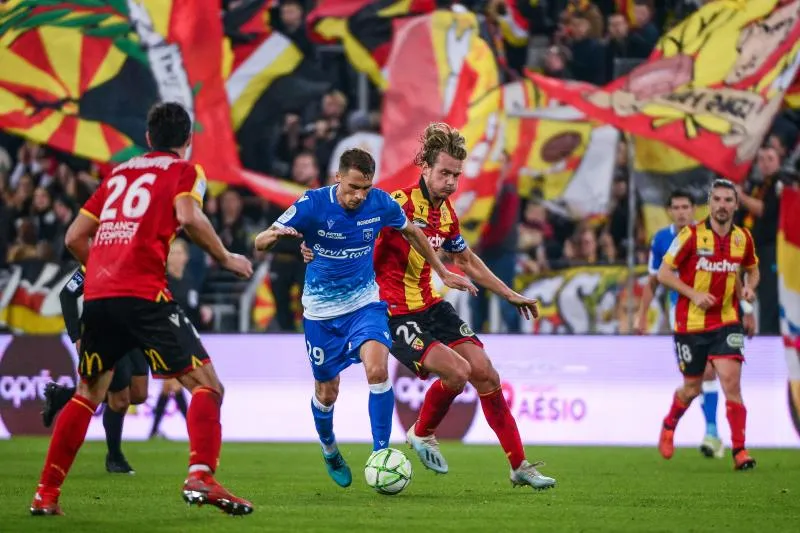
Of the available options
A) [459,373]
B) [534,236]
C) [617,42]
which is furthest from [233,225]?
[459,373]

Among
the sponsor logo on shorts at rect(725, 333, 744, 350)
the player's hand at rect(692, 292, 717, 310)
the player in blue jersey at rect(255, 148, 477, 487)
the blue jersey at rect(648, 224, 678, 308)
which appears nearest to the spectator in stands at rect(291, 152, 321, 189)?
the blue jersey at rect(648, 224, 678, 308)

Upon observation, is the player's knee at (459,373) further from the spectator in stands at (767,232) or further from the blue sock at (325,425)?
the spectator in stands at (767,232)

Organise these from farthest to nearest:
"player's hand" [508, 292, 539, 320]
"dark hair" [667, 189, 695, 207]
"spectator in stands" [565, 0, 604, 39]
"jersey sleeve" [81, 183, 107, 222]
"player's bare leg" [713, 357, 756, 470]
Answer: "spectator in stands" [565, 0, 604, 39]
"dark hair" [667, 189, 695, 207]
"player's bare leg" [713, 357, 756, 470]
"player's hand" [508, 292, 539, 320]
"jersey sleeve" [81, 183, 107, 222]

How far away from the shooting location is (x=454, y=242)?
9797mm

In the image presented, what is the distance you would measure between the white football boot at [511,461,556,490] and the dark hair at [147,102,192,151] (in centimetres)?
332

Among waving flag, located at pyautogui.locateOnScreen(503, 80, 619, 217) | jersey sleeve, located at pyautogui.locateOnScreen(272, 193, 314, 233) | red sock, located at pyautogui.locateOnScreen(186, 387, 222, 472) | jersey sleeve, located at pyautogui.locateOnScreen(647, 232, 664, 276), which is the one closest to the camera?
red sock, located at pyautogui.locateOnScreen(186, 387, 222, 472)

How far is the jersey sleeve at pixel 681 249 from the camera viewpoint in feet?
40.9

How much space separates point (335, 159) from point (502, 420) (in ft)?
29.1

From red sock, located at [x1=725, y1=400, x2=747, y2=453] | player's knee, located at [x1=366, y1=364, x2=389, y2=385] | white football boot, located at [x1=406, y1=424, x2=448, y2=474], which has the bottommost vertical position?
red sock, located at [x1=725, y1=400, x2=747, y2=453]

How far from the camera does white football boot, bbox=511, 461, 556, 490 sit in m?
8.85

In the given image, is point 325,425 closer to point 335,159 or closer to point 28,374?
point 28,374

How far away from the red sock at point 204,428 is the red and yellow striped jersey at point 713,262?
656 centimetres

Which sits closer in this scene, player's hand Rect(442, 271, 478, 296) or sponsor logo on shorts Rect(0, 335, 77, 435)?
player's hand Rect(442, 271, 478, 296)

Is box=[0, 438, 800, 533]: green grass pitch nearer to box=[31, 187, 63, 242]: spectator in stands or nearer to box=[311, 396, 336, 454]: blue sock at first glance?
box=[311, 396, 336, 454]: blue sock
